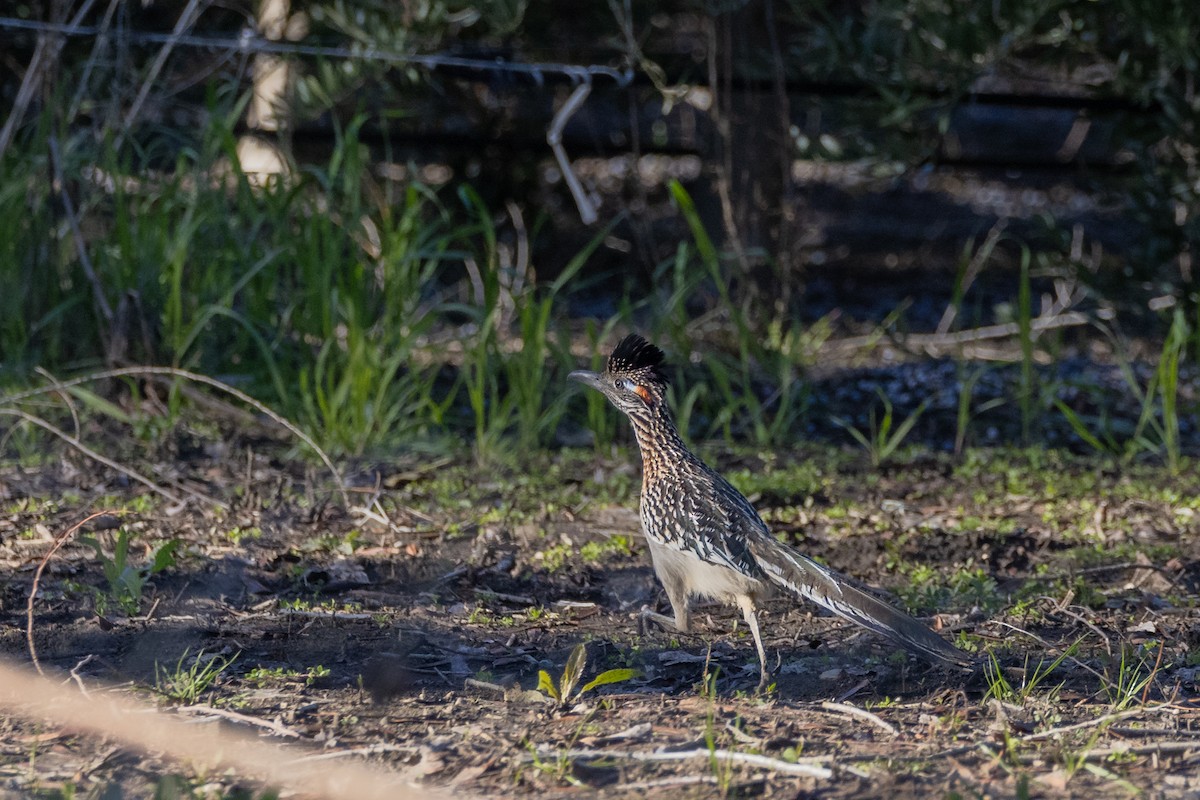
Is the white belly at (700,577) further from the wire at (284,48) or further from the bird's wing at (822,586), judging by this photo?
the wire at (284,48)

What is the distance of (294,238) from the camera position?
6711 mm

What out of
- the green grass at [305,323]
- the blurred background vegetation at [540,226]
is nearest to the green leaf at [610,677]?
the green grass at [305,323]

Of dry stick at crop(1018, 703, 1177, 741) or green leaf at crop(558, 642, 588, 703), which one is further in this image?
green leaf at crop(558, 642, 588, 703)

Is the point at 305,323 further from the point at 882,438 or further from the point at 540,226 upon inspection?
the point at 882,438

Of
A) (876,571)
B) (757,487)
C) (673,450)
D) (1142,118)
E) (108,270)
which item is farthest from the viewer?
(1142,118)

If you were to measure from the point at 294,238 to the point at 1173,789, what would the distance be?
15.9ft

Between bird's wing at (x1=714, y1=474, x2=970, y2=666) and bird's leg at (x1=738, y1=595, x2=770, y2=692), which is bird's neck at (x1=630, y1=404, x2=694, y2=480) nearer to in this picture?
bird's wing at (x1=714, y1=474, x2=970, y2=666)

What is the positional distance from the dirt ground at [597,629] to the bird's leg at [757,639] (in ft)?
0.21

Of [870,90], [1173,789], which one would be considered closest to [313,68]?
[870,90]

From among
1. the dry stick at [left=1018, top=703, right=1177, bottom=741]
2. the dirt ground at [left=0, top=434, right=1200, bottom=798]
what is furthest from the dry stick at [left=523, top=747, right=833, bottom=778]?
the dry stick at [left=1018, top=703, right=1177, bottom=741]

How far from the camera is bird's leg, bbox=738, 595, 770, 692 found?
4.07 metres

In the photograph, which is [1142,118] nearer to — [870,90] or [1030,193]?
[870,90]

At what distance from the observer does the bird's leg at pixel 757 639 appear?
4070mm

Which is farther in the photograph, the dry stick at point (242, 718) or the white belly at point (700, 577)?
the white belly at point (700, 577)
